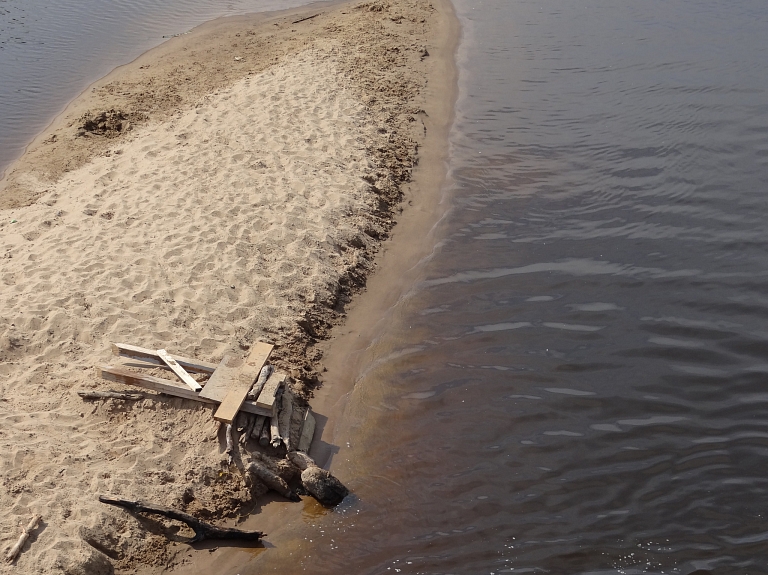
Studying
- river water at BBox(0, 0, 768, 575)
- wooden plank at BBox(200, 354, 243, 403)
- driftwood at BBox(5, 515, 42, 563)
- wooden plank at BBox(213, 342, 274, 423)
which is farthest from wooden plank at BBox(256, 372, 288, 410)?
driftwood at BBox(5, 515, 42, 563)

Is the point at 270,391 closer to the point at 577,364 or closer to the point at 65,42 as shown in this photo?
the point at 577,364

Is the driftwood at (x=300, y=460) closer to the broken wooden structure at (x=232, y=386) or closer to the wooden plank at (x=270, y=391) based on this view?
the broken wooden structure at (x=232, y=386)

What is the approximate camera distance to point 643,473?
220 inches

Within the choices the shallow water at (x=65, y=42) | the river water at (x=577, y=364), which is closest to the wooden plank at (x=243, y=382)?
the river water at (x=577, y=364)

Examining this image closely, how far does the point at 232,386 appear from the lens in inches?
230

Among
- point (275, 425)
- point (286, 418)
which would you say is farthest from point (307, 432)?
point (275, 425)

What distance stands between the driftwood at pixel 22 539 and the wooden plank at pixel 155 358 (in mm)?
1661

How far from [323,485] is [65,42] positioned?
13334 mm

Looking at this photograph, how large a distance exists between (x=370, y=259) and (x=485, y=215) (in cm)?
185

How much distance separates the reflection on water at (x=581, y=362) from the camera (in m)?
5.21

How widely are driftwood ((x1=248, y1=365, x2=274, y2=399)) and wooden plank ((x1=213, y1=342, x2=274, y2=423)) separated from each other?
0.03 m

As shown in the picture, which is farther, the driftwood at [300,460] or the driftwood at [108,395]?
the driftwood at [108,395]

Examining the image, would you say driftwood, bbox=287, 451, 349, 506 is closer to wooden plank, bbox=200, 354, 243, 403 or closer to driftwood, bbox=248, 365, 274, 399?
driftwood, bbox=248, 365, 274, 399

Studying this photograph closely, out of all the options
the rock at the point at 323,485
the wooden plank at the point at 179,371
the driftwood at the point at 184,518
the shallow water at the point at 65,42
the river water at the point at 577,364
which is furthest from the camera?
the shallow water at the point at 65,42
